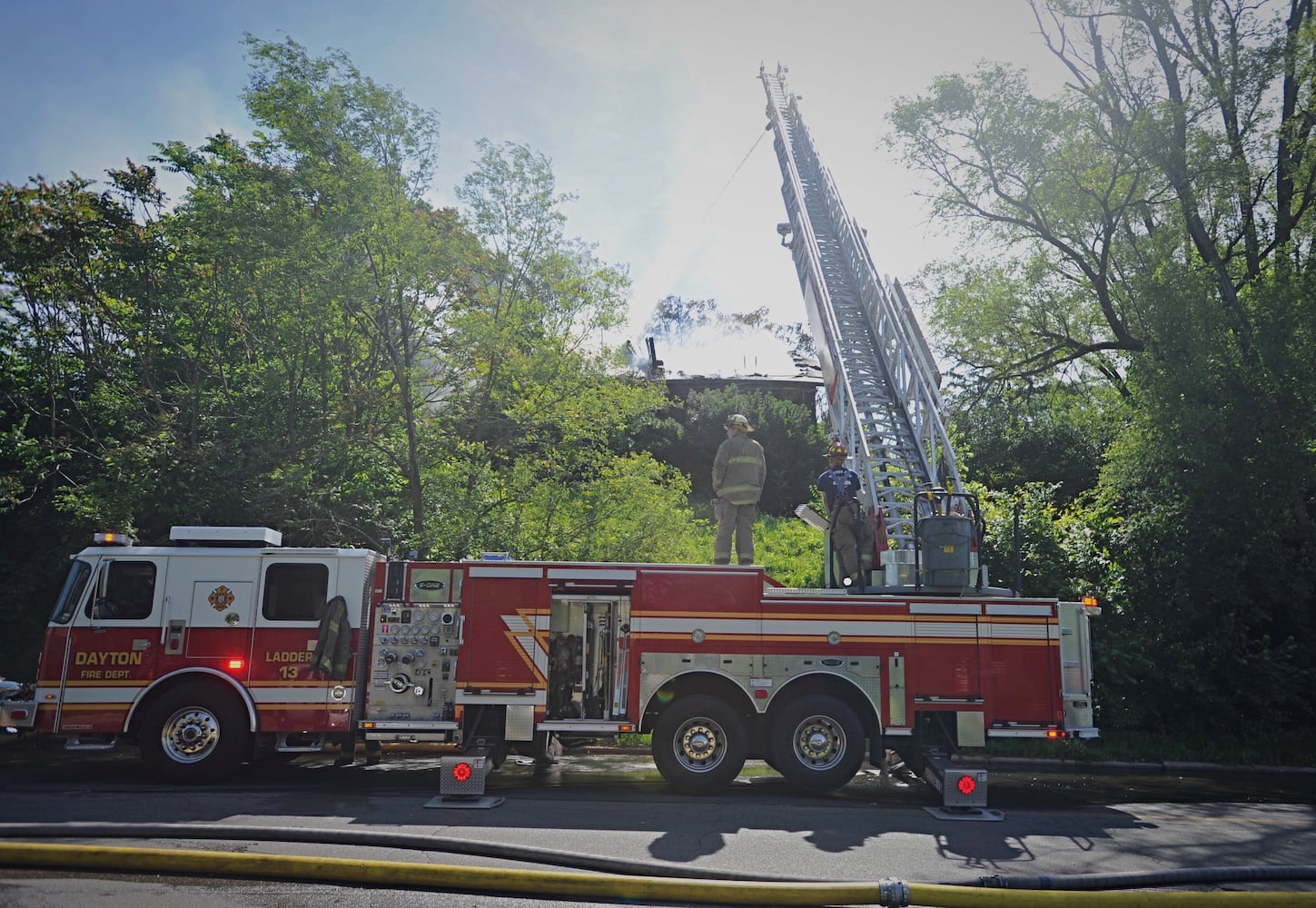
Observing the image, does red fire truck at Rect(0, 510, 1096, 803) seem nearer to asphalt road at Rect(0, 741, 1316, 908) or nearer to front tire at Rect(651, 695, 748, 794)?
front tire at Rect(651, 695, 748, 794)

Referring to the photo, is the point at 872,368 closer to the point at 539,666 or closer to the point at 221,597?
the point at 539,666

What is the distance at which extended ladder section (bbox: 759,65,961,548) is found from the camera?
1291cm

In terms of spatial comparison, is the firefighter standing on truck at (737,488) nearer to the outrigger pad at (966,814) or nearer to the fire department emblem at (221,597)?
the outrigger pad at (966,814)

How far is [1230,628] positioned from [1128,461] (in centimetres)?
291

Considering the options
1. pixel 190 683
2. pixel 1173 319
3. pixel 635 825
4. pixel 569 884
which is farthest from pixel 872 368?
pixel 569 884

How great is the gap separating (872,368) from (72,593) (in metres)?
11.6

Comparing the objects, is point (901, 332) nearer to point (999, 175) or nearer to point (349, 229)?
point (999, 175)

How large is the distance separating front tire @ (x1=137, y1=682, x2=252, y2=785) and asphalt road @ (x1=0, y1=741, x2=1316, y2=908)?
0.21 metres

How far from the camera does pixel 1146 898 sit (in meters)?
5.46

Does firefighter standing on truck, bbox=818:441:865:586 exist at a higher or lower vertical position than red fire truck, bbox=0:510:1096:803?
higher

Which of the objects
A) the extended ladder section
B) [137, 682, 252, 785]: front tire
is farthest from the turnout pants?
[137, 682, 252, 785]: front tire

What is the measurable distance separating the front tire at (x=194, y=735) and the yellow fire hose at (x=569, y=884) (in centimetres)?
299

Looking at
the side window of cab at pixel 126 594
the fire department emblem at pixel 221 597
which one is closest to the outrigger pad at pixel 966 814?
the fire department emblem at pixel 221 597

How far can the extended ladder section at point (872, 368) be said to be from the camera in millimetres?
12914
